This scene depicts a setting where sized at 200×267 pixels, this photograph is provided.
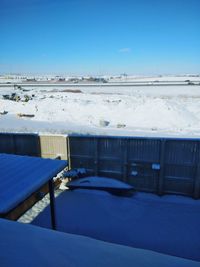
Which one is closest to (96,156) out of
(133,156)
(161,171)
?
(133,156)

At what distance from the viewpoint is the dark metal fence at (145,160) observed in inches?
416

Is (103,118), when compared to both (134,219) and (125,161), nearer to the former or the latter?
(125,161)

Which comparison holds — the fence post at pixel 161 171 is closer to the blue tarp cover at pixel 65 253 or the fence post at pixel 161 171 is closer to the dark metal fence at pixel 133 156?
the dark metal fence at pixel 133 156

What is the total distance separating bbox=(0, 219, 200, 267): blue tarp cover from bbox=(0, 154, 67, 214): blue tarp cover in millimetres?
2146

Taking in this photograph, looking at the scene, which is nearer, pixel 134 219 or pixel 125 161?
pixel 134 219

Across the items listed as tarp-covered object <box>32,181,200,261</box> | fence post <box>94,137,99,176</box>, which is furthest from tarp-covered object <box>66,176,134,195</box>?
fence post <box>94,137,99,176</box>

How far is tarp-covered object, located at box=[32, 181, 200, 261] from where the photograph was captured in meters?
7.91

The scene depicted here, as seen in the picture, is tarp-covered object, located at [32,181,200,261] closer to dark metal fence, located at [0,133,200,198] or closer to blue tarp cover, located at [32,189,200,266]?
blue tarp cover, located at [32,189,200,266]

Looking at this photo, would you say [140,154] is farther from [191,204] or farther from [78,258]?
[78,258]

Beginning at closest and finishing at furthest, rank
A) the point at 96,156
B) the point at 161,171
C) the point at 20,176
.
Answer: the point at 20,176, the point at 161,171, the point at 96,156

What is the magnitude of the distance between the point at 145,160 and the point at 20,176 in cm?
650

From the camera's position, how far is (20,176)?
19.5 feet

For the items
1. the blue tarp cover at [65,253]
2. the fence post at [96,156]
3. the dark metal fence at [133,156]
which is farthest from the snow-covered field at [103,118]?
the blue tarp cover at [65,253]

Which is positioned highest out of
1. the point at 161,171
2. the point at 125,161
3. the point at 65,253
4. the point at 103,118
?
the point at 65,253
